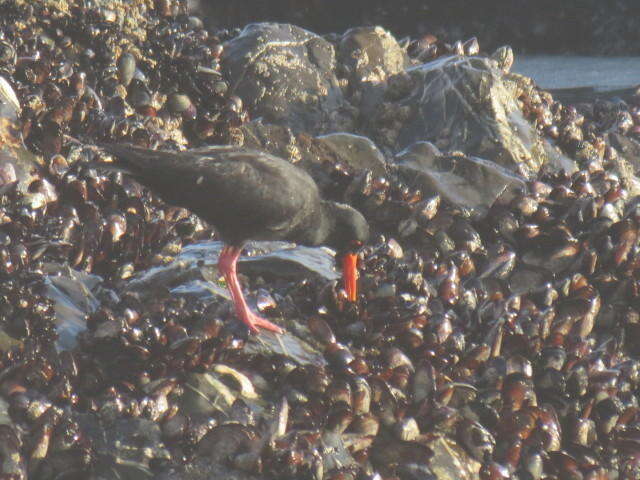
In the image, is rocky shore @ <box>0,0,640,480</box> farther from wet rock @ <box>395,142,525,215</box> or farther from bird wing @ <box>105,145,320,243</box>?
bird wing @ <box>105,145,320,243</box>

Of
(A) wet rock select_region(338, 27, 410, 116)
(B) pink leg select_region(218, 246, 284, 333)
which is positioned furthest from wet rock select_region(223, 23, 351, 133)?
(B) pink leg select_region(218, 246, 284, 333)

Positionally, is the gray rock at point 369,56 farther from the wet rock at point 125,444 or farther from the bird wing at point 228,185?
the wet rock at point 125,444

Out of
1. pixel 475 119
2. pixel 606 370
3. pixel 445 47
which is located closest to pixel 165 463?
pixel 606 370

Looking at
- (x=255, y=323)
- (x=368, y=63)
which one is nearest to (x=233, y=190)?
(x=255, y=323)

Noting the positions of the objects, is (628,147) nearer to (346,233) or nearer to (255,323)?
(346,233)

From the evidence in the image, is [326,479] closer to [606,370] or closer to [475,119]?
[606,370]

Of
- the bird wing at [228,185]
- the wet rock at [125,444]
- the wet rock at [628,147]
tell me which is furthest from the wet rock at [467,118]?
the wet rock at [125,444]
